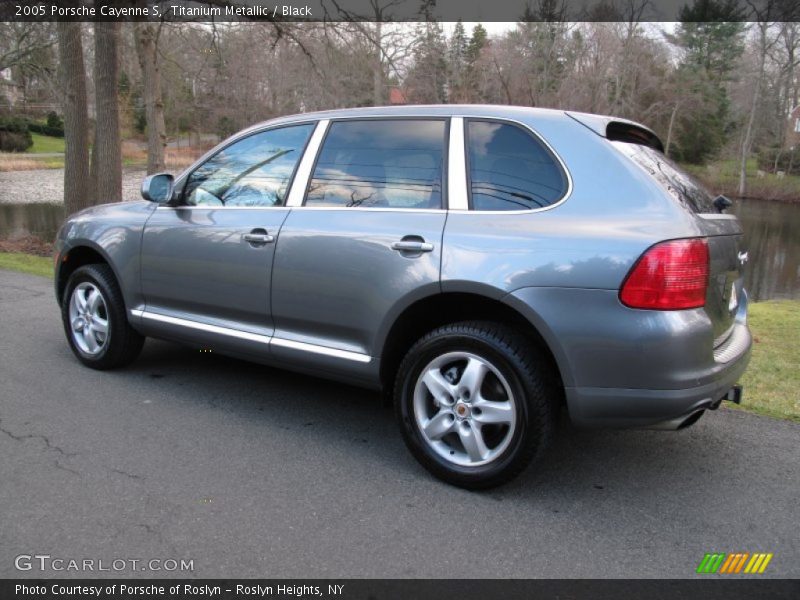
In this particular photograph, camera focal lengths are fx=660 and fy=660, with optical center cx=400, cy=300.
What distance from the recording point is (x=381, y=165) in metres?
3.67

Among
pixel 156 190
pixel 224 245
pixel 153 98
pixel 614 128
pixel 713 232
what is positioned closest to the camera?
pixel 713 232

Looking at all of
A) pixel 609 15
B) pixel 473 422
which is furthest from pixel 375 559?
pixel 609 15

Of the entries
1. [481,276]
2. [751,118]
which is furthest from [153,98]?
[751,118]

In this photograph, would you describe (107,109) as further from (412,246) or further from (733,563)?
(733,563)

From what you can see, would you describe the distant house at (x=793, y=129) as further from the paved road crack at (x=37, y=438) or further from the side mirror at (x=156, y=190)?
the paved road crack at (x=37, y=438)

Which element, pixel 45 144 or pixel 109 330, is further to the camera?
pixel 45 144

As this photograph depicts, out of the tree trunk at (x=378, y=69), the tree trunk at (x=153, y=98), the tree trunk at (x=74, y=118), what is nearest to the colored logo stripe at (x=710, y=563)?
the tree trunk at (x=378, y=69)

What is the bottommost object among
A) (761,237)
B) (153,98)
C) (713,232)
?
(761,237)

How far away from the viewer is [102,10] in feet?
40.6

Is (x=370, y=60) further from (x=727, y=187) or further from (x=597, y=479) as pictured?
(x=727, y=187)

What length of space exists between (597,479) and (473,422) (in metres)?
0.77

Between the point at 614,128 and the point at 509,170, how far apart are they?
1.96ft

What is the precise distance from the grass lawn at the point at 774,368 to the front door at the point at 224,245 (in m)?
3.23
